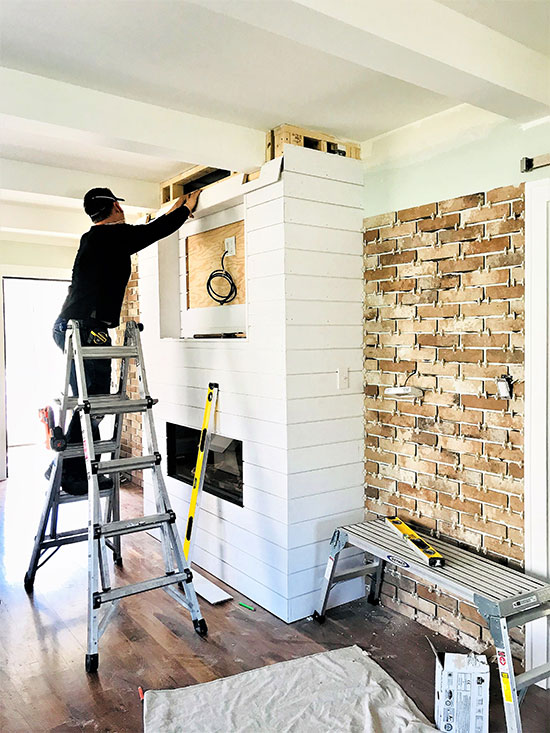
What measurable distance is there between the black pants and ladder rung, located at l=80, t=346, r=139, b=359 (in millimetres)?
247

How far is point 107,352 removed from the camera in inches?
125

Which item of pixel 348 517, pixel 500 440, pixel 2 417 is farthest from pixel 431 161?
pixel 2 417

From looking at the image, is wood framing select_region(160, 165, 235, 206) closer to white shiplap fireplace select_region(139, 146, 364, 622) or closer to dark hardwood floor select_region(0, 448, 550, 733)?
white shiplap fireplace select_region(139, 146, 364, 622)

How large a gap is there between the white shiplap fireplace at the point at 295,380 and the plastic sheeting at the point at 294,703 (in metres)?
0.52

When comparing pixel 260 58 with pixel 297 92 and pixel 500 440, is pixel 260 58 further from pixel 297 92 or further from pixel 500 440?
pixel 500 440

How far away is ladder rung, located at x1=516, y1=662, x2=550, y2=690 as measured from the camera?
215cm

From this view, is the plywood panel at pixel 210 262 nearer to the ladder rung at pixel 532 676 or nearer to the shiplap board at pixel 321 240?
the shiplap board at pixel 321 240

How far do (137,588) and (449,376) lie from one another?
73.0 inches

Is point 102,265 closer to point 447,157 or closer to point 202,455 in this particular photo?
point 202,455

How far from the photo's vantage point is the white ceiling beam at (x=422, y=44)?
1648mm

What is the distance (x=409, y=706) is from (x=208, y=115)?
9.53 feet

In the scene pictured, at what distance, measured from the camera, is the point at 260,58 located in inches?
92.2

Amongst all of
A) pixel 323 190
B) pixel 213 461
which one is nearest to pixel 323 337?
pixel 323 190

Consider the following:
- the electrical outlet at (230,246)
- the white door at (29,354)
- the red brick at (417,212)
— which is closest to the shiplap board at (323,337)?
the red brick at (417,212)
